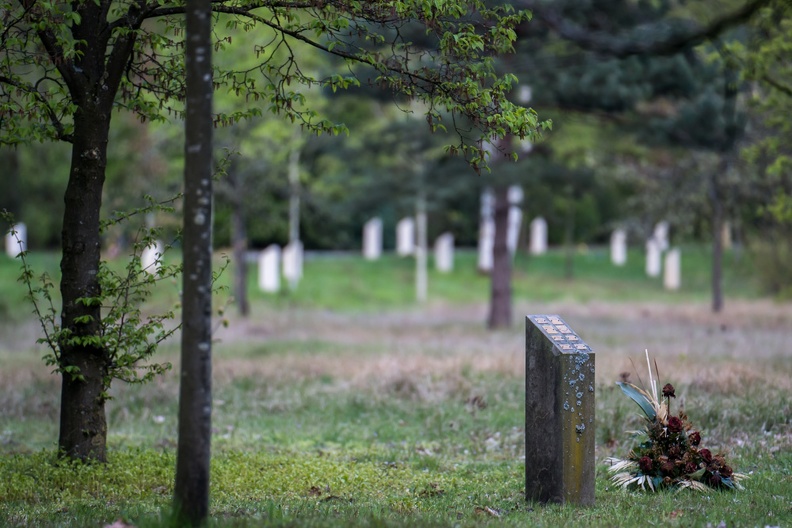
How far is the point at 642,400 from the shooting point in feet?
25.9

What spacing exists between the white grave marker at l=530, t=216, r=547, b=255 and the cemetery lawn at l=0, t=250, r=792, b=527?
2347 centimetres

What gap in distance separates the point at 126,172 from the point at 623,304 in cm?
1773

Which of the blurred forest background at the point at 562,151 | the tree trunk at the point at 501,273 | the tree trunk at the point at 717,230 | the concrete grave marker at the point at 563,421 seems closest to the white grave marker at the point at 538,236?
the blurred forest background at the point at 562,151

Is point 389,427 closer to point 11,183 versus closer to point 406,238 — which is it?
point 11,183

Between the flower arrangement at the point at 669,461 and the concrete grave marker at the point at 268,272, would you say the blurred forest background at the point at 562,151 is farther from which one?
the flower arrangement at the point at 669,461

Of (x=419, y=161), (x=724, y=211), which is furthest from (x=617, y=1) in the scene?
(x=724, y=211)

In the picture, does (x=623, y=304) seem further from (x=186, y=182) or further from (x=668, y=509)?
(x=186, y=182)

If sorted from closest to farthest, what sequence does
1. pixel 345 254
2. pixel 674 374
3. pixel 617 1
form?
pixel 674 374 → pixel 617 1 → pixel 345 254

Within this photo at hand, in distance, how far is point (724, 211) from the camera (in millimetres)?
30094

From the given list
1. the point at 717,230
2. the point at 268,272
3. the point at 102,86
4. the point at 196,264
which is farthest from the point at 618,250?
the point at 196,264

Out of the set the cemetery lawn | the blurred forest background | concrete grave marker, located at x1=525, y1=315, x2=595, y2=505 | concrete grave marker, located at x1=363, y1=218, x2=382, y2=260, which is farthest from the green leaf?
concrete grave marker, located at x1=363, y1=218, x2=382, y2=260

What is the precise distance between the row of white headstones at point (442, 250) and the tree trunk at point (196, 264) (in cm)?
2764

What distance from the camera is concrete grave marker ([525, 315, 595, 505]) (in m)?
6.84

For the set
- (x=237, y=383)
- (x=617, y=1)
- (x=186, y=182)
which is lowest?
(x=237, y=383)
